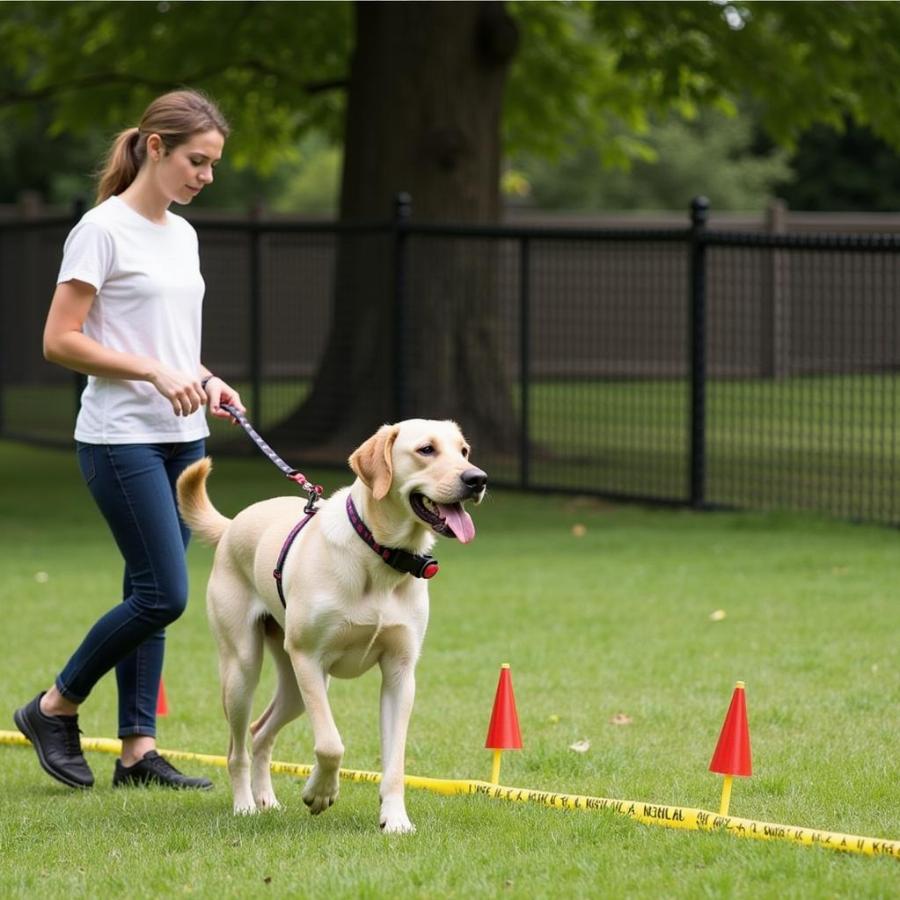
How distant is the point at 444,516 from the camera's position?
16.7 feet

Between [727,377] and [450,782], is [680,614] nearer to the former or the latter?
[450,782]

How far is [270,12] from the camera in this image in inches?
768

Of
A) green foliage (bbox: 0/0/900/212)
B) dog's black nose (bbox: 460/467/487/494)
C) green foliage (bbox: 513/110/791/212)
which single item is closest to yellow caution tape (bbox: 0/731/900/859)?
dog's black nose (bbox: 460/467/487/494)

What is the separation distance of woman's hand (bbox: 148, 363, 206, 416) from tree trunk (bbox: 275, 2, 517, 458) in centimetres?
932

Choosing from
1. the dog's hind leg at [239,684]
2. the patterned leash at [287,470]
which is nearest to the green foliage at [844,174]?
the patterned leash at [287,470]

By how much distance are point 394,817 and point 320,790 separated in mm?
296

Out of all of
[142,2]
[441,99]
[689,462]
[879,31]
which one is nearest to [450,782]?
[689,462]

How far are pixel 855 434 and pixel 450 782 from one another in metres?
8.38

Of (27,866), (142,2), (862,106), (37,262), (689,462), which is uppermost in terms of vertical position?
(142,2)

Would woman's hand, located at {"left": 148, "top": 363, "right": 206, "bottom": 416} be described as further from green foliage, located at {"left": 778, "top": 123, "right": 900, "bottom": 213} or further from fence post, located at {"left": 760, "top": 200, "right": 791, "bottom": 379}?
green foliage, located at {"left": 778, "top": 123, "right": 900, "bottom": 213}

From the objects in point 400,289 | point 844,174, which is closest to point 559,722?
point 400,289

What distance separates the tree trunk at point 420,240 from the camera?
15445 millimetres

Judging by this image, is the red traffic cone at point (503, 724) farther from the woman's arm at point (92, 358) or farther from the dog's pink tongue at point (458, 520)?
the woman's arm at point (92, 358)

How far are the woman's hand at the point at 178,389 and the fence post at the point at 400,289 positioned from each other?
362 inches
